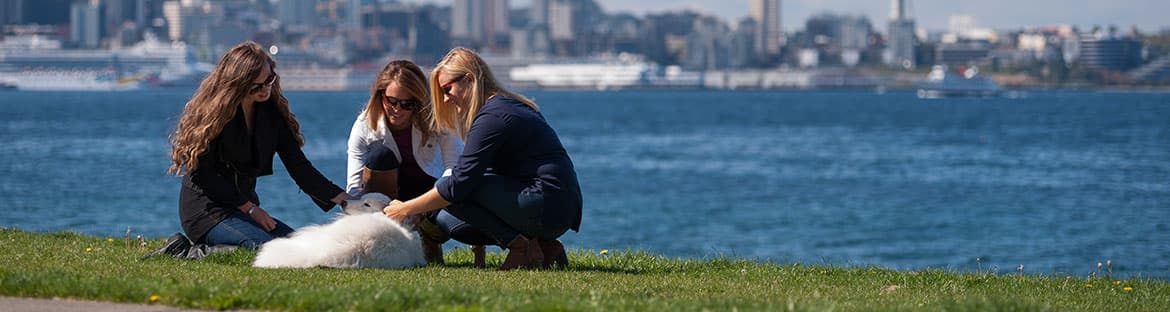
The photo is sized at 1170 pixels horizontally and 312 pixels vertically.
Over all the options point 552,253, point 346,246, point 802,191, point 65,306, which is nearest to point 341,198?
point 346,246

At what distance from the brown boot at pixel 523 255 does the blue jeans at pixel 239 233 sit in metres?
1.19

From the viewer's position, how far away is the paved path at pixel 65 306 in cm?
584

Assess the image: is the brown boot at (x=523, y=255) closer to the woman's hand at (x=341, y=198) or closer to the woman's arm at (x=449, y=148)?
the woman's arm at (x=449, y=148)

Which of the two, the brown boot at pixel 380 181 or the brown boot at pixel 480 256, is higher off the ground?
the brown boot at pixel 380 181

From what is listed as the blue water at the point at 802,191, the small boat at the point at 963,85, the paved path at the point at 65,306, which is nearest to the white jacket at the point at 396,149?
the paved path at the point at 65,306

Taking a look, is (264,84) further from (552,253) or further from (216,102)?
(552,253)

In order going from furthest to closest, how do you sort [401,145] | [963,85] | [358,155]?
[963,85], [401,145], [358,155]

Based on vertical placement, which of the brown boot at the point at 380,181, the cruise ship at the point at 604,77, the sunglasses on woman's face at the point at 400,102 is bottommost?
the cruise ship at the point at 604,77

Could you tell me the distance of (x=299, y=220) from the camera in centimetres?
2564

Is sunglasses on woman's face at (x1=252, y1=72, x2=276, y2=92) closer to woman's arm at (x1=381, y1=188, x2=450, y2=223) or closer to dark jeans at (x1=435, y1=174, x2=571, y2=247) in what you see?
woman's arm at (x1=381, y1=188, x2=450, y2=223)

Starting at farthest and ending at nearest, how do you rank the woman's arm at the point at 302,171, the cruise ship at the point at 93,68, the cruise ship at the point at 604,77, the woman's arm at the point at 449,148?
1. the cruise ship at the point at 604,77
2. the cruise ship at the point at 93,68
3. the woman's arm at the point at 449,148
4. the woman's arm at the point at 302,171

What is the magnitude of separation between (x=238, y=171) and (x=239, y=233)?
30cm

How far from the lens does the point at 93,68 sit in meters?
164

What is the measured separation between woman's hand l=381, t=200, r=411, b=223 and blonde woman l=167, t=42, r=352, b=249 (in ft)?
1.04
